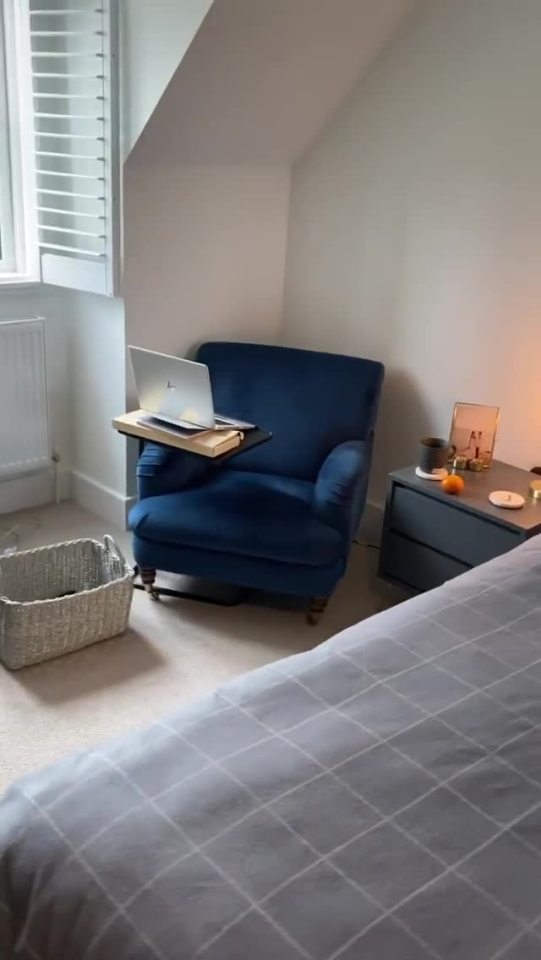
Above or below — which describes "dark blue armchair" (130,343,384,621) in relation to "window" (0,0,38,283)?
below

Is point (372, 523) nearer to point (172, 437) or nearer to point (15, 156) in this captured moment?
point (172, 437)

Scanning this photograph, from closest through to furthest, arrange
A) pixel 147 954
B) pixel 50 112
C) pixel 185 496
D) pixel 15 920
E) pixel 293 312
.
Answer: pixel 147 954
pixel 15 920
pixel 185 496
pixel 50 112
pixel 293 312

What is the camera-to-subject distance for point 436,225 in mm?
2916

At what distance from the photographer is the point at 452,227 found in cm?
287

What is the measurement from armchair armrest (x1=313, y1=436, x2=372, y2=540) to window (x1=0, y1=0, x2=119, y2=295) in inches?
39.8

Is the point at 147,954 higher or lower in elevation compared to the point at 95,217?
lower

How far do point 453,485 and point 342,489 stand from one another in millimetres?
344

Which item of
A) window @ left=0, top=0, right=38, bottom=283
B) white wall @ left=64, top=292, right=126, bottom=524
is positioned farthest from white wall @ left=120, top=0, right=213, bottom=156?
white wall @ left=64, top=292, right=126, bottom=524

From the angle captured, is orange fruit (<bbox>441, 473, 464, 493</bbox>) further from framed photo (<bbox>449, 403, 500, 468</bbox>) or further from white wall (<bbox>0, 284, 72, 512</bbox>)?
white wall (<bbox>0, 284, 72, 512</bbox>)

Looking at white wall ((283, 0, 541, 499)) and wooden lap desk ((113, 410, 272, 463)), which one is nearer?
wooden lap desk ((113, 410, 272, 463))

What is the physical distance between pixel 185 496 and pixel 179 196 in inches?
43.7

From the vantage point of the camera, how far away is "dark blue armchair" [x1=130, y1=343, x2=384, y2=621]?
2.61 metres

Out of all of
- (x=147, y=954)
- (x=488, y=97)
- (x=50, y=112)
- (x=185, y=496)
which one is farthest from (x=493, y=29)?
(x=147, y=954)

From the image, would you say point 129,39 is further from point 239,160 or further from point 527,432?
point 527,432
